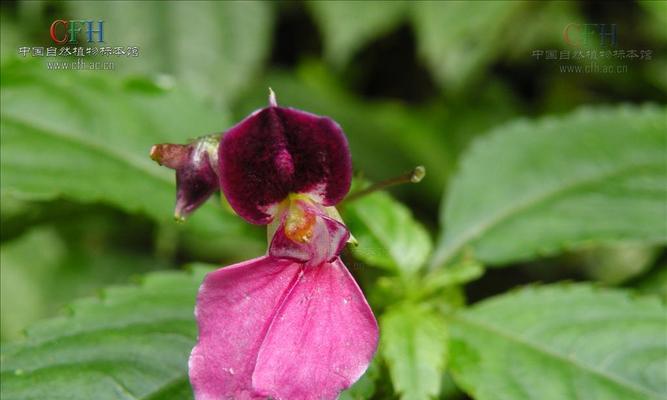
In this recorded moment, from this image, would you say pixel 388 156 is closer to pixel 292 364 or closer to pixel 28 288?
pixel 28 288

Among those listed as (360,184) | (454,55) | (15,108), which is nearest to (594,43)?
(454,55)

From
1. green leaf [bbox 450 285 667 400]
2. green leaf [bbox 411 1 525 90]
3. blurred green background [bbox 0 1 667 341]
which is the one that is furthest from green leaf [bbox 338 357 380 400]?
green leaf [bbox 411 1 525 90]

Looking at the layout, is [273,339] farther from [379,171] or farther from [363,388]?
[379,171]

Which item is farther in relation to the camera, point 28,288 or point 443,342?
point 28,288

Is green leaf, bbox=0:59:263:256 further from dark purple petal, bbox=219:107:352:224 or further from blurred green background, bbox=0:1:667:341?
dark purple petal, bbox=219:107:352:224

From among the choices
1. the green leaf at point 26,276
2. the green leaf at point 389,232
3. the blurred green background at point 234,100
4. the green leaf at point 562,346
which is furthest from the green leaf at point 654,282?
the green leaf at point 26,276

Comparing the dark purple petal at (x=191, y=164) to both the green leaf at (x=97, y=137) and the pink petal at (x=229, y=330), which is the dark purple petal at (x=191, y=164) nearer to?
the pink petal at (x=229, y=330)

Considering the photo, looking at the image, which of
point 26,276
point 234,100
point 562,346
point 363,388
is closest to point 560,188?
point 562,346
